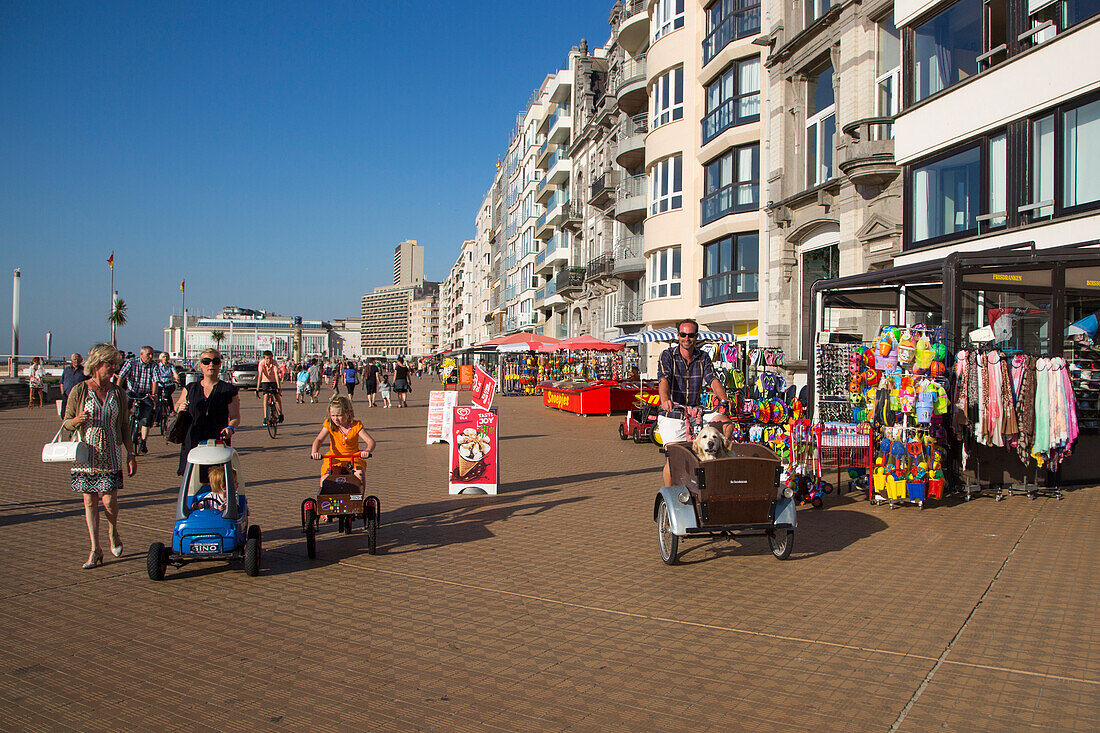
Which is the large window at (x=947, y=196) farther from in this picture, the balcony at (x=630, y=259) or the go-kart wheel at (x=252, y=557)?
the balcony at (x=630, y=259)

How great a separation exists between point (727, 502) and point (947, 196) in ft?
35.1

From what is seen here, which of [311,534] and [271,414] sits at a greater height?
[271,414]

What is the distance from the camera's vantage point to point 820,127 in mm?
19875

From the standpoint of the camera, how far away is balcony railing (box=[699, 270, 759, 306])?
23672 millimetres

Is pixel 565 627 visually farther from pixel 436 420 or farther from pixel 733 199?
pixel 733 199

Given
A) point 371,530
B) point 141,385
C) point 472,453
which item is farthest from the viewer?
point 141,385

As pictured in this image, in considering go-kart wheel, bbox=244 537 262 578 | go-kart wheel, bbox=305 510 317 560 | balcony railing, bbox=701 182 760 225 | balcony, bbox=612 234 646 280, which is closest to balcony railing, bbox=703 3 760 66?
balcony railing, bbox=701 182 760 225

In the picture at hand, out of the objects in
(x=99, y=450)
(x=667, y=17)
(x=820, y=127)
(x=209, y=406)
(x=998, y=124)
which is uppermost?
(x=667, y=17)

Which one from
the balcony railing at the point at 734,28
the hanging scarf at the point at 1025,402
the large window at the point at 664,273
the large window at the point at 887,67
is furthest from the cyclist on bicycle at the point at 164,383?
the balcony railing at the point at 734,28

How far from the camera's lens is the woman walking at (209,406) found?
23.0 feet

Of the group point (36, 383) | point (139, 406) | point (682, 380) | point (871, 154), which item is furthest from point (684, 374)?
point (36, 383)

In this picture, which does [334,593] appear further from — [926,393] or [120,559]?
[926,393]

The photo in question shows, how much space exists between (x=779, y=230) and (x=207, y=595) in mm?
18794

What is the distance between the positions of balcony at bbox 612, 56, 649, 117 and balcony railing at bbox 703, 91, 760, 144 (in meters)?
8.86
